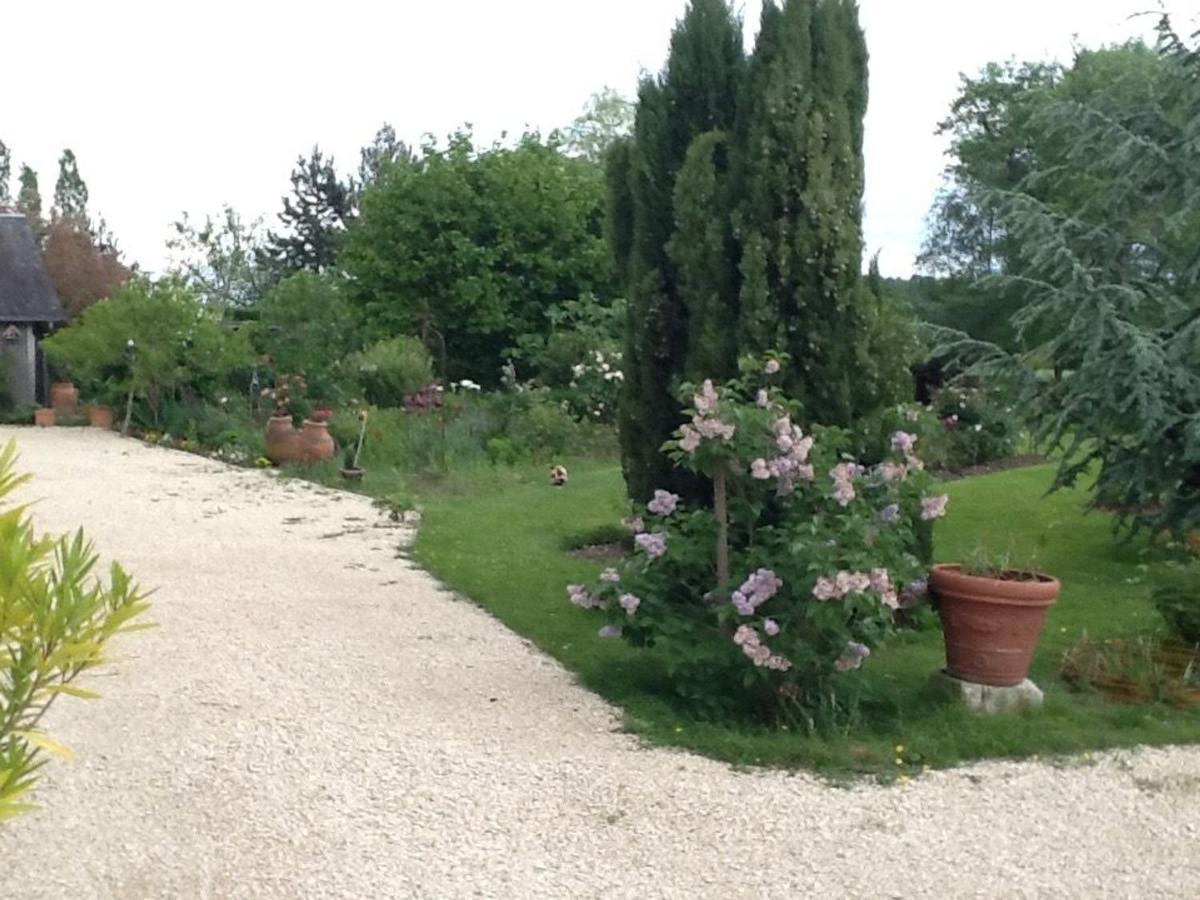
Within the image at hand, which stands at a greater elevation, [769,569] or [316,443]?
[769,569]

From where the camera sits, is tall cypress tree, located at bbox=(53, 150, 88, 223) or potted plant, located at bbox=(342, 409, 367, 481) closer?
potted plant, located at bbox=(342, 409, 367, 481)

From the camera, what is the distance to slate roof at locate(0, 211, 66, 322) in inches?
1021

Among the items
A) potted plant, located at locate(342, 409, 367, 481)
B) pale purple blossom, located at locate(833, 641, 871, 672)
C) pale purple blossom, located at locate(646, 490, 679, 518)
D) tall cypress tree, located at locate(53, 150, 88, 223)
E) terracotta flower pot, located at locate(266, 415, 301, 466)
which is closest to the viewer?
Answer: pale purple blossom, located at locate(833, 641, 871, 672)

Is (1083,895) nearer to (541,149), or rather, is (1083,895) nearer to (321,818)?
(321,818)

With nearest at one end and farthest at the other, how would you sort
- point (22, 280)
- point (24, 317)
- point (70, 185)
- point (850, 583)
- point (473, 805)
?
point (473, 805)
point (850, 583)
point (24, 317)
point (22, 280)
point (70, 185)

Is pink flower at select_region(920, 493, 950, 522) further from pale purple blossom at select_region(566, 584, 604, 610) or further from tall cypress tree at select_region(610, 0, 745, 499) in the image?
tall cypress tree at select_region(610, 0, 745, 499)

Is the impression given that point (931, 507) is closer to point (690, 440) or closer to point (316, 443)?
point (690, 440)

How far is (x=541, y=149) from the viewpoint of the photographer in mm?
24406

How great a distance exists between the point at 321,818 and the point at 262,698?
1.57 metres

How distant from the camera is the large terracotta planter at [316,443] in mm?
15359

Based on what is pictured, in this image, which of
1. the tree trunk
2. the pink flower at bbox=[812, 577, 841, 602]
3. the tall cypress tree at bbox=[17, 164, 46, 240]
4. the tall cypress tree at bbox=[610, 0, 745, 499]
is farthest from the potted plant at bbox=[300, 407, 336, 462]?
the tall cypress tree at bbox=[17, 164, 46, 240]

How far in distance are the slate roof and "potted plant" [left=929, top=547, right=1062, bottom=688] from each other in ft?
79.9

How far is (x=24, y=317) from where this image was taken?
25.7 m

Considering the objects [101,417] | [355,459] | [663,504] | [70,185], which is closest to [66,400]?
[101,417]
